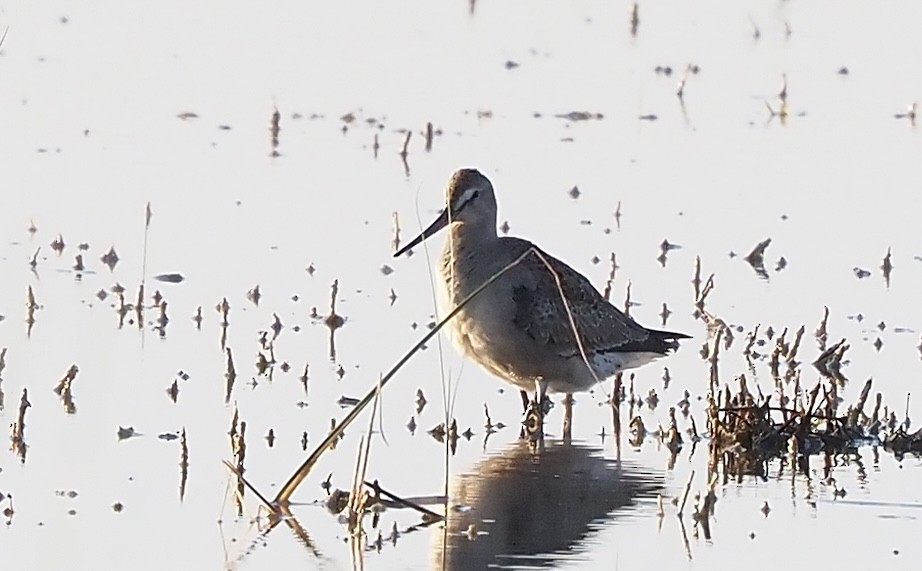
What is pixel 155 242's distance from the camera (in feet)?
41.1

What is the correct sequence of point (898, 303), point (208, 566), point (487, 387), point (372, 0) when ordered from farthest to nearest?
point (372, 0) → point (898, 303) → point (487, 387) → point (208, 566)

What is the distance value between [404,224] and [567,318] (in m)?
2.76

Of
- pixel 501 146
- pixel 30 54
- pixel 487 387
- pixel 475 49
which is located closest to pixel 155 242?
pixel 487 387

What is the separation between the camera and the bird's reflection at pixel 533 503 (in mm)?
7980

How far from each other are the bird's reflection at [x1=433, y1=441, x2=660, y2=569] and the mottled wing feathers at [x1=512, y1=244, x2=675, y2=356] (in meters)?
0.84

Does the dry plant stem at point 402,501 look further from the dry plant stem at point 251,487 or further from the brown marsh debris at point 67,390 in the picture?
the brown marsh debris at point 67,390

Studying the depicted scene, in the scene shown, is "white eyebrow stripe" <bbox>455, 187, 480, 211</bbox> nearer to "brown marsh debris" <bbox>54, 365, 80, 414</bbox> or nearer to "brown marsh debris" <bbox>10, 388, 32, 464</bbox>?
"brown marsh debris" <bbox>54, 365, 80, 414</bbox>

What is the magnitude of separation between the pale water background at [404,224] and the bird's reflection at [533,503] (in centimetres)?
3

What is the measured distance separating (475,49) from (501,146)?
2980 millimetres

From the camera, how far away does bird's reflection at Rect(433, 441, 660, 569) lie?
314 inches

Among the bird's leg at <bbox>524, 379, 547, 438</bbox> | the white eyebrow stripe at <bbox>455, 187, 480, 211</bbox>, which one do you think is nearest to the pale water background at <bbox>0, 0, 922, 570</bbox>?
the bird's leg at <bbox>524, 379, 547, 438</bbox>

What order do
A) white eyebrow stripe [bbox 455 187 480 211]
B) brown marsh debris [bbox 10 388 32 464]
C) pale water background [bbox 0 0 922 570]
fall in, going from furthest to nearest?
1. white eyebrow stripe [bbox 455 187 480 211]
2. brown marsh debris [bbox 10 388 32 464]
3. pale water background [bbox 0 0 922 570]

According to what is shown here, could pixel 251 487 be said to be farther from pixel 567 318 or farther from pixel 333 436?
pixel 567 318

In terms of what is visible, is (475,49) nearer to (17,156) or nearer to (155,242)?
(17,156)
